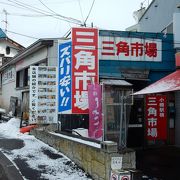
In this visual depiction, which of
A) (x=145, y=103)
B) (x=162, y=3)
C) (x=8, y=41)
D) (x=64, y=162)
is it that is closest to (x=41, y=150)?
(x=64, y=162)

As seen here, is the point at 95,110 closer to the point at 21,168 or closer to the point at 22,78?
the point at 21,168

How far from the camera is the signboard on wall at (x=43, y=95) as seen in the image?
49.6ft

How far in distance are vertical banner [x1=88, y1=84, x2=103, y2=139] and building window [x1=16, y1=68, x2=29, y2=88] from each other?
9.47 metres

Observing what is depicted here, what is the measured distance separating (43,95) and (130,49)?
434 centimetres

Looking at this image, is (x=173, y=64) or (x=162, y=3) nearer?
(x=173, y=64)

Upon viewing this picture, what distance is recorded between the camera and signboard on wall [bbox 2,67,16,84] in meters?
24.5

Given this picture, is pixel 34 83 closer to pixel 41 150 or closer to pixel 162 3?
pixel 41 150

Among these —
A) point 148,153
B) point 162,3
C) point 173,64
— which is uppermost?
point 162,3

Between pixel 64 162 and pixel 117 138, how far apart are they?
3457 mm

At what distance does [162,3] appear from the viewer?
18.3m

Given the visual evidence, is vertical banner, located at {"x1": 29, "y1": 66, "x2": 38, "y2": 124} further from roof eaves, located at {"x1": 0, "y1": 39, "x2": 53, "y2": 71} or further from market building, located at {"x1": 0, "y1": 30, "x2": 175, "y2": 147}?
roof eaves, located at {"x1": 0, "y1": 39, "x2": 53, "y2": 71}

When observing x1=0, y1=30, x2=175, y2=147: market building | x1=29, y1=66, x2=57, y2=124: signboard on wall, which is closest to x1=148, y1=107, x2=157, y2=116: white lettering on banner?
x1=0, y1=30, x2=175, y2=147: market building

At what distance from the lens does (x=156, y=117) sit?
15016 millimetres

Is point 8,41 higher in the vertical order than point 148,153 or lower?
higher
